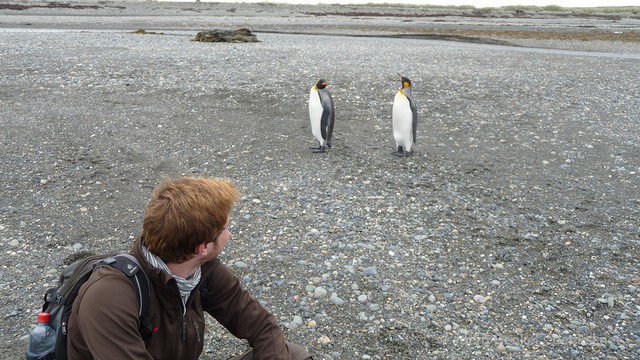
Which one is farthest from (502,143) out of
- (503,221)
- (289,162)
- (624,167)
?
(289,162)

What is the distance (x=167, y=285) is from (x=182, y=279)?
0.08m

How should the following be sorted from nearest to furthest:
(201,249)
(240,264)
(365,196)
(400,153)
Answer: (201,249) → (240,264) → (365,196) → (400,153)

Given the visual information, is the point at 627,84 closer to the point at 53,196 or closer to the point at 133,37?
the point at 53,196

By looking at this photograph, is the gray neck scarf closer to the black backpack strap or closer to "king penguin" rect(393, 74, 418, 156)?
the black backpack strap

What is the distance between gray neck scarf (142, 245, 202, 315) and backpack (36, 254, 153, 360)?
0.06 metres

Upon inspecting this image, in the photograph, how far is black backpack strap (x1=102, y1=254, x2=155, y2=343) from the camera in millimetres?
2057

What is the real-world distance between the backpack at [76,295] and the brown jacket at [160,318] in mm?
34

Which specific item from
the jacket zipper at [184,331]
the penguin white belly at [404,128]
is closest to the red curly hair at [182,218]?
the jacket zipper at [184,331]

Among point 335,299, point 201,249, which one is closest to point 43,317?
point 201,249

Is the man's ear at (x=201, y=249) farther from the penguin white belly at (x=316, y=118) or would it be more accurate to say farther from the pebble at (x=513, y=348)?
the penguin white belly at (x=316, y=118)

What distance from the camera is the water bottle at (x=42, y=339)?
2.11m

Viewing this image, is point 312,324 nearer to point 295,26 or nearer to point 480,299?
point 480,299

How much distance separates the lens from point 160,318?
2223mm

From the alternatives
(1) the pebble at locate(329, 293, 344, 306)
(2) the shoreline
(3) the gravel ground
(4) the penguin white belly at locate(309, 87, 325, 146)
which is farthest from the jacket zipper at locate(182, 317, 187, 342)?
(2) the shoreline
